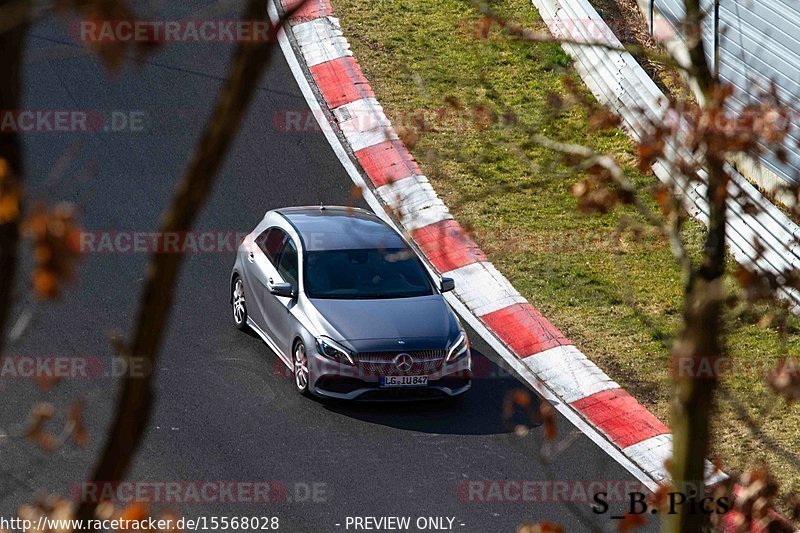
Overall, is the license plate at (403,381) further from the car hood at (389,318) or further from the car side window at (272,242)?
the car side window at (272,242)

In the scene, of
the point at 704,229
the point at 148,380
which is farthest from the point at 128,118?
the point at 148,380

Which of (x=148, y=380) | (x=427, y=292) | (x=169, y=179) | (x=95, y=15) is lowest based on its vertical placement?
(x=169, y=179)

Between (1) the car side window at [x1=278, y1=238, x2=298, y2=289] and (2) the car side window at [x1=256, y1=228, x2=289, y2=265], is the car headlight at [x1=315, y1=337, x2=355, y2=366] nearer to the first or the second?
(1) the car side window at [x1=278, y1=238, x2=298, y2=289]

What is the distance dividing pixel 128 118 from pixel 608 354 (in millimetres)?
8206

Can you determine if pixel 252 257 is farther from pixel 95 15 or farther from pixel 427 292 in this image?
pixel 95 15

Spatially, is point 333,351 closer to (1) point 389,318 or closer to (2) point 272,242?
(1) point 389,318

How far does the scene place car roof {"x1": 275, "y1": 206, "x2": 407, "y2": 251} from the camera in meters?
11.7

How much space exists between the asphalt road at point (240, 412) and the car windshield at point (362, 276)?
1.00m

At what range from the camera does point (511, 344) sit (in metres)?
12.1

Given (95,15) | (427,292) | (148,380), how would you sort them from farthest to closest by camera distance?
(427,292) < (148,380) < (95,15)

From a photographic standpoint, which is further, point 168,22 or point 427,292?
point 168,22

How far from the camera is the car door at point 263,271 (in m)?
11.8

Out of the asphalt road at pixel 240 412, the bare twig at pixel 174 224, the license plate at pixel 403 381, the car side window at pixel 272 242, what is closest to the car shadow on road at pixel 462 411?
the asphalt road at pixel 240 412

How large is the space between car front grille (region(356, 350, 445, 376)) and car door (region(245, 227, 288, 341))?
1360 mm
